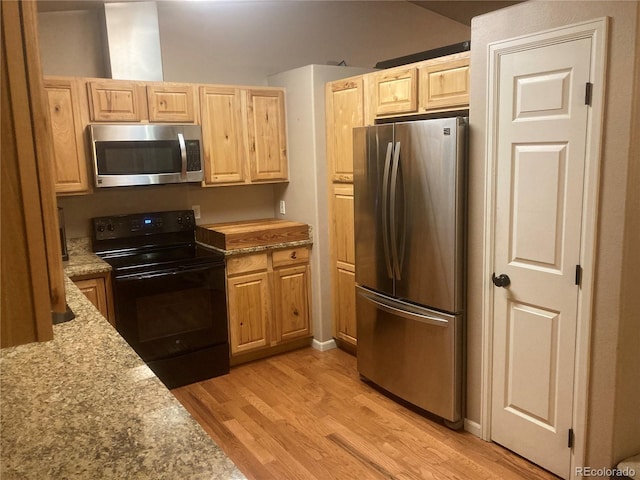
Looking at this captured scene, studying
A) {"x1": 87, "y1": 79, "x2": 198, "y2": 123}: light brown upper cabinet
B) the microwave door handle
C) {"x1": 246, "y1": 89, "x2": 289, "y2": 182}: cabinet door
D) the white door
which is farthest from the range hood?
the white door

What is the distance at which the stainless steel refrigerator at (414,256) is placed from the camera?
2.62m

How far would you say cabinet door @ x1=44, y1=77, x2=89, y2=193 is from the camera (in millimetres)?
3125

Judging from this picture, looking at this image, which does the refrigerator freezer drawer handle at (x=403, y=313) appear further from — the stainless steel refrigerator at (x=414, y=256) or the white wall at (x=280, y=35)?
the white wall at (x=280, y=35)

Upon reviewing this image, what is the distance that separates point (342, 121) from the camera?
361 cm

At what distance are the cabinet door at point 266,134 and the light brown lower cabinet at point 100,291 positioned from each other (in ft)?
4.34

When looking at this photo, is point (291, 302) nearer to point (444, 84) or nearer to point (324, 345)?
point (324, 345)

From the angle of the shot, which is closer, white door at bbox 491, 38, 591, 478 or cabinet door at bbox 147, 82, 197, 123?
white door at bbox 491, 38, 591, 478

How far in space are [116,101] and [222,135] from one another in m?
0.75

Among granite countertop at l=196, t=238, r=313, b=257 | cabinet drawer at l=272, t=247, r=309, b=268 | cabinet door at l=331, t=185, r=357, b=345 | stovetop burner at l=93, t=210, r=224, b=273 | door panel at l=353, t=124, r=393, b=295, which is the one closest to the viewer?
door panel at l=353, t=124, r=393, b=295

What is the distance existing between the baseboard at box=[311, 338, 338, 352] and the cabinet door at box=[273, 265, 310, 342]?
0.13 meters

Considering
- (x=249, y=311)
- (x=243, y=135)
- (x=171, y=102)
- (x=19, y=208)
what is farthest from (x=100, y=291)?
(x=19, y=208)

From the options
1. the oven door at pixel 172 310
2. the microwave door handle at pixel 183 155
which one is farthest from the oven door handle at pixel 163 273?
the microwave door handle at pixel 183 155

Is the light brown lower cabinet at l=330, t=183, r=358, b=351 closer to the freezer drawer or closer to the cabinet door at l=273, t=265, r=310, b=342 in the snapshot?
the cabinet door at l=273, t=265, r=310, b=342

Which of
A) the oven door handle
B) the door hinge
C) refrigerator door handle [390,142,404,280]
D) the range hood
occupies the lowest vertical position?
the oven door handle
